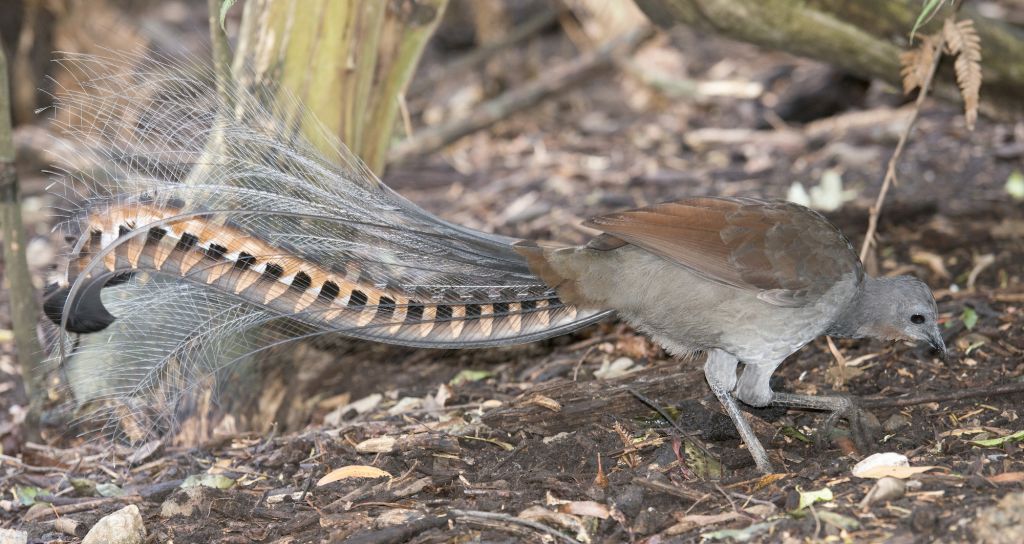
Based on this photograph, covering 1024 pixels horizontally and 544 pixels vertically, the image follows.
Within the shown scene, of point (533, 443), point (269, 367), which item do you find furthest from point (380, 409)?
point (533, 443)

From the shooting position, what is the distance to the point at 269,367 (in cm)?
475

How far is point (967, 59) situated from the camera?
438cm

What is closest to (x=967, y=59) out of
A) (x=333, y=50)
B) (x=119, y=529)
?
(x=333, y=50)

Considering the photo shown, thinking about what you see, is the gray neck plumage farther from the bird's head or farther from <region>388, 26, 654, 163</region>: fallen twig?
<region>388, 26, 654, 163</region>: fallen twig

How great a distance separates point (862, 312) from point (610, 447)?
1157mm

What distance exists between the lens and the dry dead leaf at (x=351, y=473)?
384 cm

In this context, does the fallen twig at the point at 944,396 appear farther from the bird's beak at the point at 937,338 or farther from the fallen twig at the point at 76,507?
the fallen twig at the point at 76,507

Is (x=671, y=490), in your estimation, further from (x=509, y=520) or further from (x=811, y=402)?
(x=811, y=402)

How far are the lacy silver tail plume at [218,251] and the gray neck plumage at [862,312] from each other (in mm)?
1241

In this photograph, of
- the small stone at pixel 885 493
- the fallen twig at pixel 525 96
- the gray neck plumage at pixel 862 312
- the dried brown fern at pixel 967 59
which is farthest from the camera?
the fallen twig at pixel 525 96

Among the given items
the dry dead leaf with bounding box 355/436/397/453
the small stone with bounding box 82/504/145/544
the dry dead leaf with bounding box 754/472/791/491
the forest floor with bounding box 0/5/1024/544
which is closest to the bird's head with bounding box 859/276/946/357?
the forest floor with bounding box 0/5/1024/544

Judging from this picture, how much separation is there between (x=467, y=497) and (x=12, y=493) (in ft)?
6.03

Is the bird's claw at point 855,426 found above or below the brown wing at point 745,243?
below

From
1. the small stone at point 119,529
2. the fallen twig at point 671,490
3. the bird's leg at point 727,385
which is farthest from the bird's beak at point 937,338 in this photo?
the small stone at point 119,529
